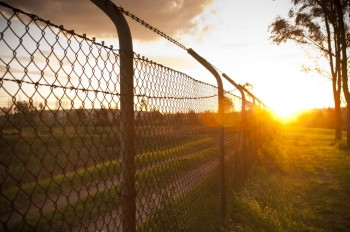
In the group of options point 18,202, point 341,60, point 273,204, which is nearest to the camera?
point 273,204

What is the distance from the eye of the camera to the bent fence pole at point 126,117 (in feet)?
6.21

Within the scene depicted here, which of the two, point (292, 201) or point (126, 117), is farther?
point (292, 201)

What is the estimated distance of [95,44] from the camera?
68.4 inches

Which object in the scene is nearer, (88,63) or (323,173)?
(88,63)

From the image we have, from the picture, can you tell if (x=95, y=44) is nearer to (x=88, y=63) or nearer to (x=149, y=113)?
(x=88, y=63)

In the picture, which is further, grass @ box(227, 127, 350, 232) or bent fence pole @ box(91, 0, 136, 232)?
grass @ box(227, 127, 350, 232)

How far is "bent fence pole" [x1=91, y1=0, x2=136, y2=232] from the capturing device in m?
1.89

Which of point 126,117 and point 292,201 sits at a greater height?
point 126,117

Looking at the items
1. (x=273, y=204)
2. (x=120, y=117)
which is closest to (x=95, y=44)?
(x=120, y=117)

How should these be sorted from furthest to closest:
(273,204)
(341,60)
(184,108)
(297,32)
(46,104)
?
(297,32) → (341,60) → (273,204) → (184,108) → (46,104)

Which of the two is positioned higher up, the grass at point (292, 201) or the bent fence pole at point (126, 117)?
the bent fence pole at point (126, 117)

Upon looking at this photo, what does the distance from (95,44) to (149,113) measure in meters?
0.98

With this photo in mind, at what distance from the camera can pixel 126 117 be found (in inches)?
74.7

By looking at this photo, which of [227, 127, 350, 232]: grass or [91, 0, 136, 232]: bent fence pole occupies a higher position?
[91, 0, 136, 232]: bent fence pole
